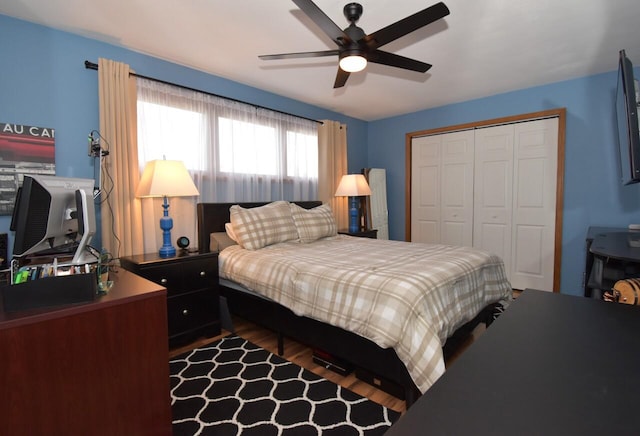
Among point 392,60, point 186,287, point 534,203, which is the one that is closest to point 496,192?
point 534,203

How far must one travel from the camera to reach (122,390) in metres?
1.29

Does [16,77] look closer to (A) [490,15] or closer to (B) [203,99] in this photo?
(B) [203,99]

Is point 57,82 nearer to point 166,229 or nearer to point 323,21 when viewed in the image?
point 166,229

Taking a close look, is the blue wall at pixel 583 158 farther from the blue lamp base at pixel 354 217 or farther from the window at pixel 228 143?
the window at pixel 228 143

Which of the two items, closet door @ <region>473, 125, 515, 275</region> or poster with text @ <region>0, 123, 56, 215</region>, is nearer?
poster with text @ <region>0, 123, 56, 215</region>

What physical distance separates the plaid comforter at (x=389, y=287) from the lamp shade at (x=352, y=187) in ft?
4.50

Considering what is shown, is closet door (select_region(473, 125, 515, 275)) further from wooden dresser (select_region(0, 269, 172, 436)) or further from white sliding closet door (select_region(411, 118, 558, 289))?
wooden dresser (select_region(0, 269, 172, 436))

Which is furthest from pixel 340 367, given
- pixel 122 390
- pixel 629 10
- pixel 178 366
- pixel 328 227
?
pixel 629 10

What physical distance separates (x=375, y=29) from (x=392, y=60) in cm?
43

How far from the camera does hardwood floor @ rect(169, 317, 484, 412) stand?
6.14ft

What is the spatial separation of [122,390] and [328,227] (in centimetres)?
245

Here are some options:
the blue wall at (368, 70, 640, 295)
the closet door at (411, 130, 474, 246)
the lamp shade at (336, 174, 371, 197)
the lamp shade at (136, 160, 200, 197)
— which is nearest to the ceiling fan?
the lamp shade at (136, 160, 200, 197)

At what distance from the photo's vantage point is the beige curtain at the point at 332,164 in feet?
13.9

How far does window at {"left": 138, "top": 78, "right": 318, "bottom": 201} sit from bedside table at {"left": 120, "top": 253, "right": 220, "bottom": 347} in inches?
32.8
